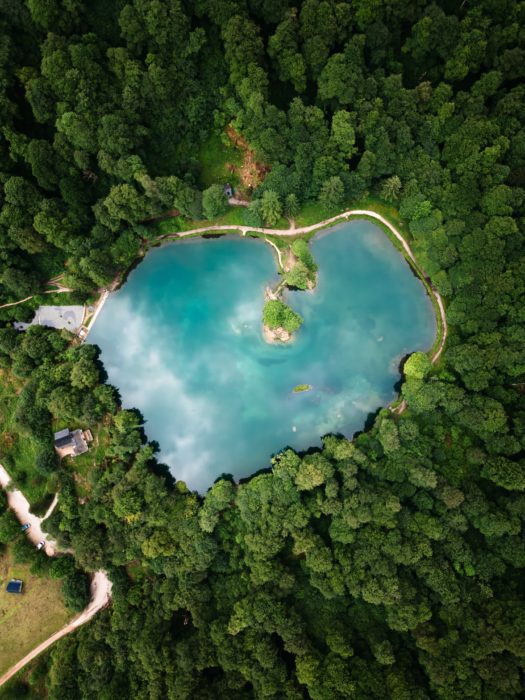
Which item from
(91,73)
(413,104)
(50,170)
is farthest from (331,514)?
(91,73)

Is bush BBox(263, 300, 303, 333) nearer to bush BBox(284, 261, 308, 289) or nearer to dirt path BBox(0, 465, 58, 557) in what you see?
bush BBox(284, 261, 308, 289)

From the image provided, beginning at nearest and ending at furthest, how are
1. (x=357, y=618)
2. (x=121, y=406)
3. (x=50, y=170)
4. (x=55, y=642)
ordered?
1. (x=357, y=618)
2. (x=50, y=170)
3. (x=55, y=642)
4. (x=121, y=406)

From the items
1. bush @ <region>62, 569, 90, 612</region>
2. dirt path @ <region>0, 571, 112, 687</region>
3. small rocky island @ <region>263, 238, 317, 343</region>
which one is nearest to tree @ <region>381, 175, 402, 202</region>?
small rocky island @ <region>263, 238, 317, 343</region>

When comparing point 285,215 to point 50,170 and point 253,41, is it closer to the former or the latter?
point 253,41

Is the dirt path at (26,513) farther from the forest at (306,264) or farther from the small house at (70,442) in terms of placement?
the small house at (70,442)

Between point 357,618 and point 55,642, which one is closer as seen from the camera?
point 357,618

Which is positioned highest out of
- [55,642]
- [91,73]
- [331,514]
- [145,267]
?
[91,73]
